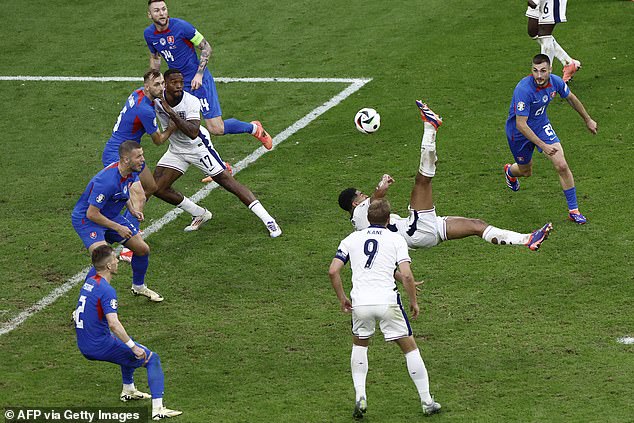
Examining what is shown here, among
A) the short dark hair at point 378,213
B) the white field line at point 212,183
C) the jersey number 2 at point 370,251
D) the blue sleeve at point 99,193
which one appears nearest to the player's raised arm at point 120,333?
the jersey number 2 at point 370,251

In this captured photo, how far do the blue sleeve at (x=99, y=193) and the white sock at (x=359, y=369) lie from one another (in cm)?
347

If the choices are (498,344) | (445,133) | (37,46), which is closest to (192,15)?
(37,46)

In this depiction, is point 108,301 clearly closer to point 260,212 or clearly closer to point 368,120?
point 260,212

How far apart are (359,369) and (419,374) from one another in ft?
1.82

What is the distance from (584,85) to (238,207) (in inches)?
274

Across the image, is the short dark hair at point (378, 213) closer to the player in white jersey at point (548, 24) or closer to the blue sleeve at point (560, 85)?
the blue sleeve at point (560, 85)

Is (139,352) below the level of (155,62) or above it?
below

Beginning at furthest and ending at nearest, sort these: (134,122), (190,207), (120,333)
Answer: (190,207) < (134,122) < (120,333)

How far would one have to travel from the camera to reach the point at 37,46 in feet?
77.7

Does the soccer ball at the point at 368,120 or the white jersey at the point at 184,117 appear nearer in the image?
the white jersey at the point at 184,117

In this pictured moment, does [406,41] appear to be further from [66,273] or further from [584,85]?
[66,273]

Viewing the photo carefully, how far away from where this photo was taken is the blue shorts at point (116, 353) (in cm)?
1008

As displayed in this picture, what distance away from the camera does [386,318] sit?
988cm

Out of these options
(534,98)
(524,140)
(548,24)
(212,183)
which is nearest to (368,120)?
(524,140)
